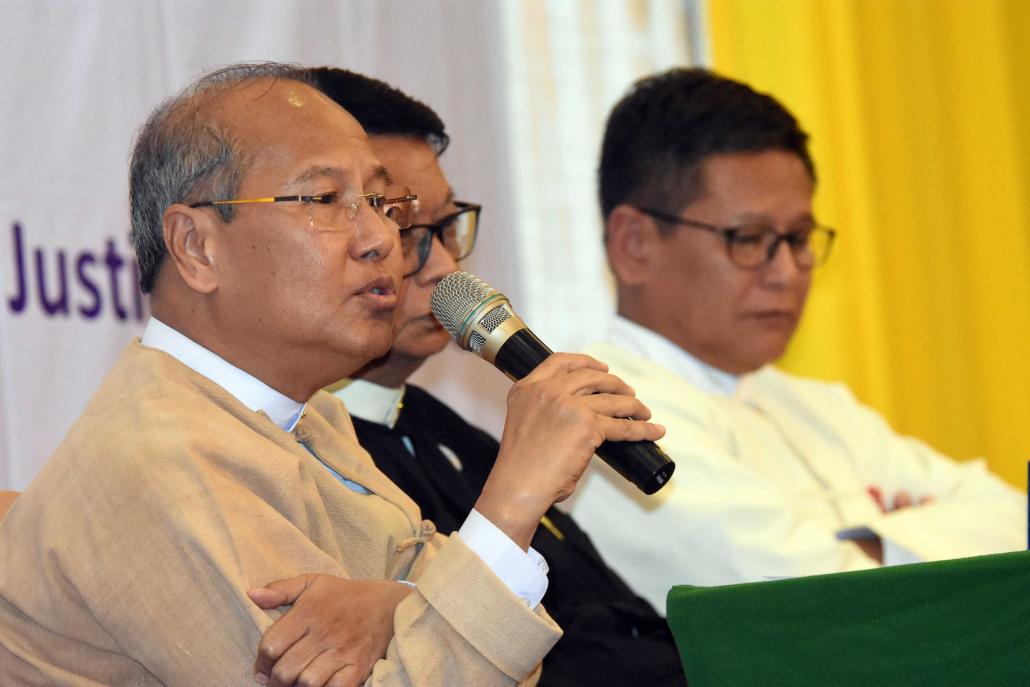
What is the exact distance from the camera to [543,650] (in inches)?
63.6

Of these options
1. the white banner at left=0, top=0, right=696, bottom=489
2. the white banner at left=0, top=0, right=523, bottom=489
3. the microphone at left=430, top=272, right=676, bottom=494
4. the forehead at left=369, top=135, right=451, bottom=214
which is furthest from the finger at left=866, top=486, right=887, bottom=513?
the white banner at left=0, top=0, right=523, bottom=489

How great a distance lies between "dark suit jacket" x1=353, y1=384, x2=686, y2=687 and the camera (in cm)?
225

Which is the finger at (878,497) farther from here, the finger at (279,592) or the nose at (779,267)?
the finger at (279,592)

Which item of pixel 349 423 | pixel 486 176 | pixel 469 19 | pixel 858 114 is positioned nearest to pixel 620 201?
pixel 486 176

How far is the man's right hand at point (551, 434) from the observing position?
1.67m

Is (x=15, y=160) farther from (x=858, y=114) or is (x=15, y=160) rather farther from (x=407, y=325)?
(x=858, y=114)

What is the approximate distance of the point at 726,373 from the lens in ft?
11.3

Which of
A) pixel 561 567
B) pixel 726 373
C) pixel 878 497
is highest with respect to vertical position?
pixel 726 373

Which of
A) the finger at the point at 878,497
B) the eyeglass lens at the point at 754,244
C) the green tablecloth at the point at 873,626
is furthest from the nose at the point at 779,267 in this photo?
the green tablecloth at the point at 873,626

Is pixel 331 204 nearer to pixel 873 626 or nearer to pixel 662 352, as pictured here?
pixel 873 626

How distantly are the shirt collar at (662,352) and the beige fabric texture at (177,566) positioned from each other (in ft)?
5.39

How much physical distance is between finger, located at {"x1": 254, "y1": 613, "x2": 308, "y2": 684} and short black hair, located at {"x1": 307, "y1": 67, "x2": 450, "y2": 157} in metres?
1.38

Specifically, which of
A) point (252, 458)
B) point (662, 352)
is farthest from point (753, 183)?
point (252, 458)

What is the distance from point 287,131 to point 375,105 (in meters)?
0.75
